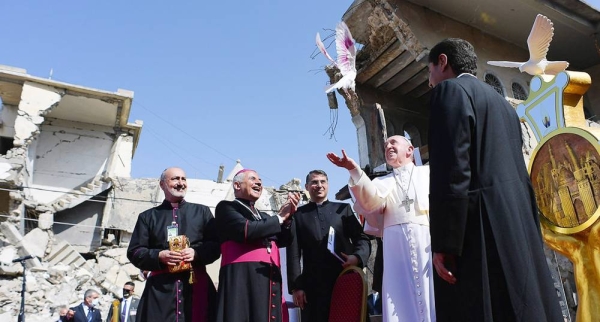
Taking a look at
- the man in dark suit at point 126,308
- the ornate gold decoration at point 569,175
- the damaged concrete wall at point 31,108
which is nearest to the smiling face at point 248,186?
the ornate gold decoration at point 569,175

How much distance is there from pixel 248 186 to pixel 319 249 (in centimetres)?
96

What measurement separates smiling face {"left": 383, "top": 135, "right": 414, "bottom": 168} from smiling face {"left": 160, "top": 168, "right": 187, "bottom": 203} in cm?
207

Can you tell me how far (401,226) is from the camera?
361 cm

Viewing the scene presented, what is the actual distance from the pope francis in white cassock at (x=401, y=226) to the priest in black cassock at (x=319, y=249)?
0.57 m

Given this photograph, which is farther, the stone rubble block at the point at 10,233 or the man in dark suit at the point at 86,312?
the stone rubble block at the point at 10,233

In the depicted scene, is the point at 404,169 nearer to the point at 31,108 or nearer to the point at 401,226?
the point at 401,226

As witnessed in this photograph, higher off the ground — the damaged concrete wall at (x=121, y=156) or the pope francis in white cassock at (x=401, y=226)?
the damaged concrete wall at (x=121, y=156)

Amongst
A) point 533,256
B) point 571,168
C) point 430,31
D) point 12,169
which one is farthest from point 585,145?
point 12,169

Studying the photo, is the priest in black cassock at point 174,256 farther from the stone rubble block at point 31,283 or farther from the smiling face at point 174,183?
the stone rubble block at point 31,283

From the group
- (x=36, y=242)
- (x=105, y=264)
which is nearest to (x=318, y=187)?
(x=36, y=242)

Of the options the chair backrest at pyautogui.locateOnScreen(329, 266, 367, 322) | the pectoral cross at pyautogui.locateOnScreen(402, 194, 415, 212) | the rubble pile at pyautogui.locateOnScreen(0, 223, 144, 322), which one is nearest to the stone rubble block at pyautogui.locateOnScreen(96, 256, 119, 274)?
the rubble pile at pyautogui.locateOnScreen(0, 223, 144, 322)

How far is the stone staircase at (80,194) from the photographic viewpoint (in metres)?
19.5

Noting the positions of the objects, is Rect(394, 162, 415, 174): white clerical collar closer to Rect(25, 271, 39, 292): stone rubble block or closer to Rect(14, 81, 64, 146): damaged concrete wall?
Rect(25, 271, 39, 292): stone rubble block

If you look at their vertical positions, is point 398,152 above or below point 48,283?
above
